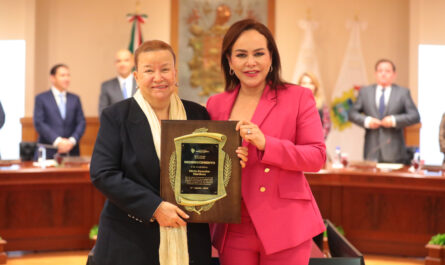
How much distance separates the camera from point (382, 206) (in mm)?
5754

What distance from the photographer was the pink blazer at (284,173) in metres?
2.29

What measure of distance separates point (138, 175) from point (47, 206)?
372 centimetres

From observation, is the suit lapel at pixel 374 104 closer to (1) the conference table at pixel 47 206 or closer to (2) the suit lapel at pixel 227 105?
(1) the conference table at pixel 47 206

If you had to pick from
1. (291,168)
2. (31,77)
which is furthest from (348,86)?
Result: (291,168)

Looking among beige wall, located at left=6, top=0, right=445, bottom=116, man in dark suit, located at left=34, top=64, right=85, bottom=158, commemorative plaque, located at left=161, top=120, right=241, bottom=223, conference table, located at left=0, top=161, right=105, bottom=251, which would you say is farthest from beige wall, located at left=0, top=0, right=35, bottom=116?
commemorative plaque, located at left=161, top=120, right=241, bottom=223

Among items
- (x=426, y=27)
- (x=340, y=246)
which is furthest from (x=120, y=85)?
(x=426, y=27)

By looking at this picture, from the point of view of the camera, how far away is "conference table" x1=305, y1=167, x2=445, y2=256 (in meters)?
5.62

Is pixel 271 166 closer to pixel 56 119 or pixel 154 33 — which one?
pixel 56 119

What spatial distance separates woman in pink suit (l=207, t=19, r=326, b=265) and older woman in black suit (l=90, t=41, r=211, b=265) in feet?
0.59

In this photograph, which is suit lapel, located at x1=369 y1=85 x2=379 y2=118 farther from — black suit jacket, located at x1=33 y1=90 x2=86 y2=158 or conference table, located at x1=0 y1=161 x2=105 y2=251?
black suit jacket, located at x1=33 y1=90 x2=86 y2=158

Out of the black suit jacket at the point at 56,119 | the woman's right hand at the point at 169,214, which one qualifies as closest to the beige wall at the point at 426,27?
the black suit jacket at the point at 56,119

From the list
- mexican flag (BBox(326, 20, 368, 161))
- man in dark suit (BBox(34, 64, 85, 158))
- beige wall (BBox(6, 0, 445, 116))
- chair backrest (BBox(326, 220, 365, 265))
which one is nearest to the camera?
chair backrest (BBox(326, 220, 365, 265))

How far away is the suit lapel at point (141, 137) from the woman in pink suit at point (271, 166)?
35 centimetres

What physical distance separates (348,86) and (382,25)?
1110 mm
